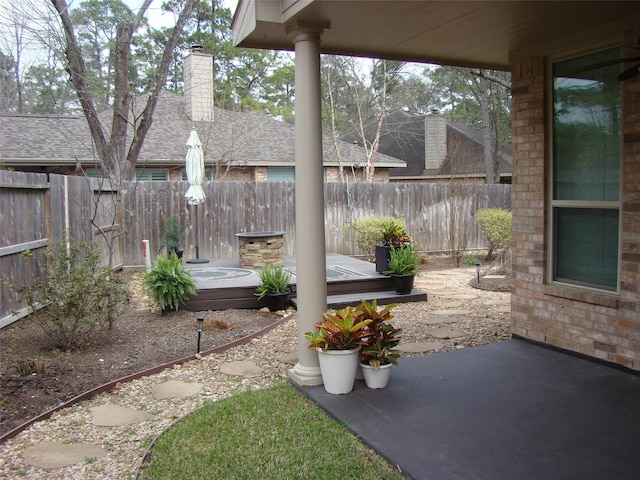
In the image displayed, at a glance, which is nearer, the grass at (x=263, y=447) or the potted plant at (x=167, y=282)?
the grass at (x=263, y=447)

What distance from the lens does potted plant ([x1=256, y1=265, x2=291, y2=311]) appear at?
7.21 m

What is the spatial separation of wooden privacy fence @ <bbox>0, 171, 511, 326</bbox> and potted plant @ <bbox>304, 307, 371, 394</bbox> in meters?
4.47

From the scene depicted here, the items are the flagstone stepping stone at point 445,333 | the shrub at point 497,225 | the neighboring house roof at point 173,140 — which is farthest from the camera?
the neighboring house roof at point 173,140

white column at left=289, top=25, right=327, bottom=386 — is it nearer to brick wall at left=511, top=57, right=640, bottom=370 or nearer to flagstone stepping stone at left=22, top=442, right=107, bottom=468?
flagstone stepping stone at left=22, top=442, right=107, bottom=468

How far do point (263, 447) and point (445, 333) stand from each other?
3208mm

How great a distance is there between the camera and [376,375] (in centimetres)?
384

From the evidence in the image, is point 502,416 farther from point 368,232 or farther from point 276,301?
point 368,232

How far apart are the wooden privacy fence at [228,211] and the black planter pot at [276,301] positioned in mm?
2577

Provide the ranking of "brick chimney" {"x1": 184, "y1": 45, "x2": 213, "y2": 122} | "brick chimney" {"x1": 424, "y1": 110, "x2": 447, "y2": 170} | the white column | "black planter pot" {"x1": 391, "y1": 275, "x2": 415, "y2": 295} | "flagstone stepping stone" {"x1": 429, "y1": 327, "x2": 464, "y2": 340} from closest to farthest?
the white column → "flagstone stepping stone" {"x1": 429, "y1": 327, "x2": 464, "y2": 340} → "black planter pot" {"x1": 391, "y1": 275, "x2": 415, "y2": 295} → "brick chimney" {"x1": 184, "y1": 45, "x2": 213, "y2": 122} → "brick chimney" {"x1": 424, "y1": 110, "x2": 447, "y2": 170}

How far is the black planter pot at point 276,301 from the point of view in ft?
23.6

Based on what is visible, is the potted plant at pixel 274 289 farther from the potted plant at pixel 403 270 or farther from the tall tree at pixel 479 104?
the tall tree at pixel 479 104

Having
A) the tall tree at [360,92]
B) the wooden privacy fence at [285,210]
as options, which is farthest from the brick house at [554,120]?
the tall tree at [360,92]

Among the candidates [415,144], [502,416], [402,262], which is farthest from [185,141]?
[502,416]

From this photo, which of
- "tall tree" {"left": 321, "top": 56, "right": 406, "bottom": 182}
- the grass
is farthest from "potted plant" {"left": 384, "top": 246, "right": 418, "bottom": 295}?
"tall tree" {"left": 321, "top": 56, "right": 406, "bottom": 182}
